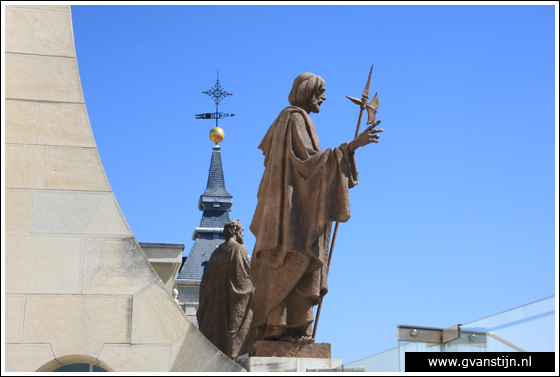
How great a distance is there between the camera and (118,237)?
Answer: 8.67 metres

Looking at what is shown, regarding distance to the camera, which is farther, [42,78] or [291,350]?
[291,350]

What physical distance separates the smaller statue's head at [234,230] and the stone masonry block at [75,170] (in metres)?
3.39

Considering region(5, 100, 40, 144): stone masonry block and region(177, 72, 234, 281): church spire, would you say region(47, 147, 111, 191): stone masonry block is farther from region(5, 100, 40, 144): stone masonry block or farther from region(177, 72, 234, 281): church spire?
region(177, 72, 234, 281): church spire

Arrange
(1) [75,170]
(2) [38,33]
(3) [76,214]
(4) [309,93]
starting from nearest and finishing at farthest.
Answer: (3) [76,214], (1) [75,170], (2) [38,33], (4) [309,93]

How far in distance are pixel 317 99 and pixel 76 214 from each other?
10.6 ft

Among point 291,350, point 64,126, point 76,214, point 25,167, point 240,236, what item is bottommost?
point 291,350

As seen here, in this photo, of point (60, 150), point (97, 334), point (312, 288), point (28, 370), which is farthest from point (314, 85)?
point (28, 370)

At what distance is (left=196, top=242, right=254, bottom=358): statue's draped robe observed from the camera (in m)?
11.1

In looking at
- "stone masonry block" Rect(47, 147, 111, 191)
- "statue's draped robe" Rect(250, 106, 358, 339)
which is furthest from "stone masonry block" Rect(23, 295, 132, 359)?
"statue's draped robe" Rect(250, 106, 358, 339)

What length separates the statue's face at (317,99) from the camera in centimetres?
1013

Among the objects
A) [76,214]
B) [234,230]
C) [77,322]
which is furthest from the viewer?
[234,230]

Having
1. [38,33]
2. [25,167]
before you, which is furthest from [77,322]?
[38,33]

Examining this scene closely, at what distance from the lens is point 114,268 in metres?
8.59

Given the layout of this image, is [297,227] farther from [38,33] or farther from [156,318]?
[38,33]
